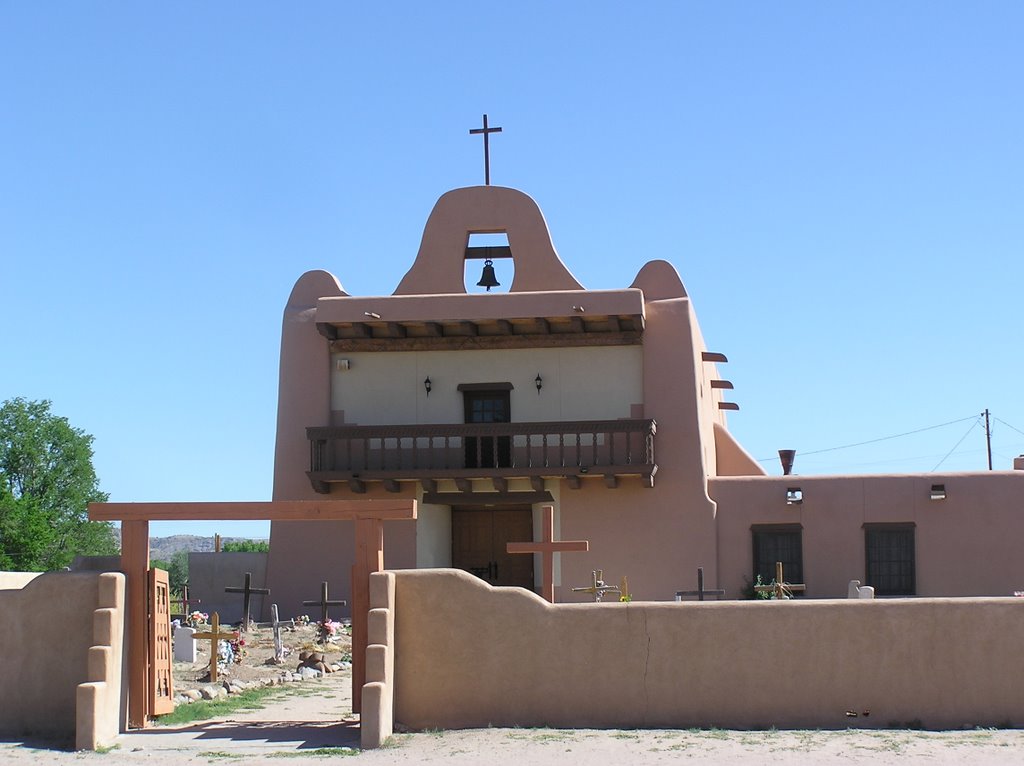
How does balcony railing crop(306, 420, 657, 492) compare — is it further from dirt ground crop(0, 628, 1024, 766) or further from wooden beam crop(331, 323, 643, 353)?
dirt ground crop(0, 628, 1024, 766)

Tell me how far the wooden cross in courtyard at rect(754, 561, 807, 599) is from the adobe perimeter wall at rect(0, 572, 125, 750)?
41.8 feet

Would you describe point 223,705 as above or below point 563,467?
below

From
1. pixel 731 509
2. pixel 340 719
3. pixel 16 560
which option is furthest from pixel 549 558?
pixel 16 560

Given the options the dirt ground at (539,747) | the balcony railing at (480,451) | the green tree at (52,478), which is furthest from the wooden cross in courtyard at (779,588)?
the green tree at (52,478)

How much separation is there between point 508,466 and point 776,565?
5.41 meters

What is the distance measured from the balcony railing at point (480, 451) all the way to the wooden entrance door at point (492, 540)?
1278 millimetres

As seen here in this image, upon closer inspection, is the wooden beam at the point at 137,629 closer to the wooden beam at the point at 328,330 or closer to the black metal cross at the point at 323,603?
the black metal cross at the point at 323,603

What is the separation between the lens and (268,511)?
51.3ft

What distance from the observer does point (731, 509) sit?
27.3 metres

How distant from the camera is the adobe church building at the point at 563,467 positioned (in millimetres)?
26906

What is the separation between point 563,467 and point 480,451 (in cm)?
162

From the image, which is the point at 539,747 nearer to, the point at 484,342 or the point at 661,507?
the point at 661,507

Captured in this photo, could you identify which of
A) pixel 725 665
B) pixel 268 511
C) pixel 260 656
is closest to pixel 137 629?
pixel 268 511

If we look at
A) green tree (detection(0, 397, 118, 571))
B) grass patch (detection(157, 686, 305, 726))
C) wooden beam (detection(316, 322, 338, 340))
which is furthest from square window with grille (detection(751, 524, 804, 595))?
green tree (detection(0, 397, 118, 571))
